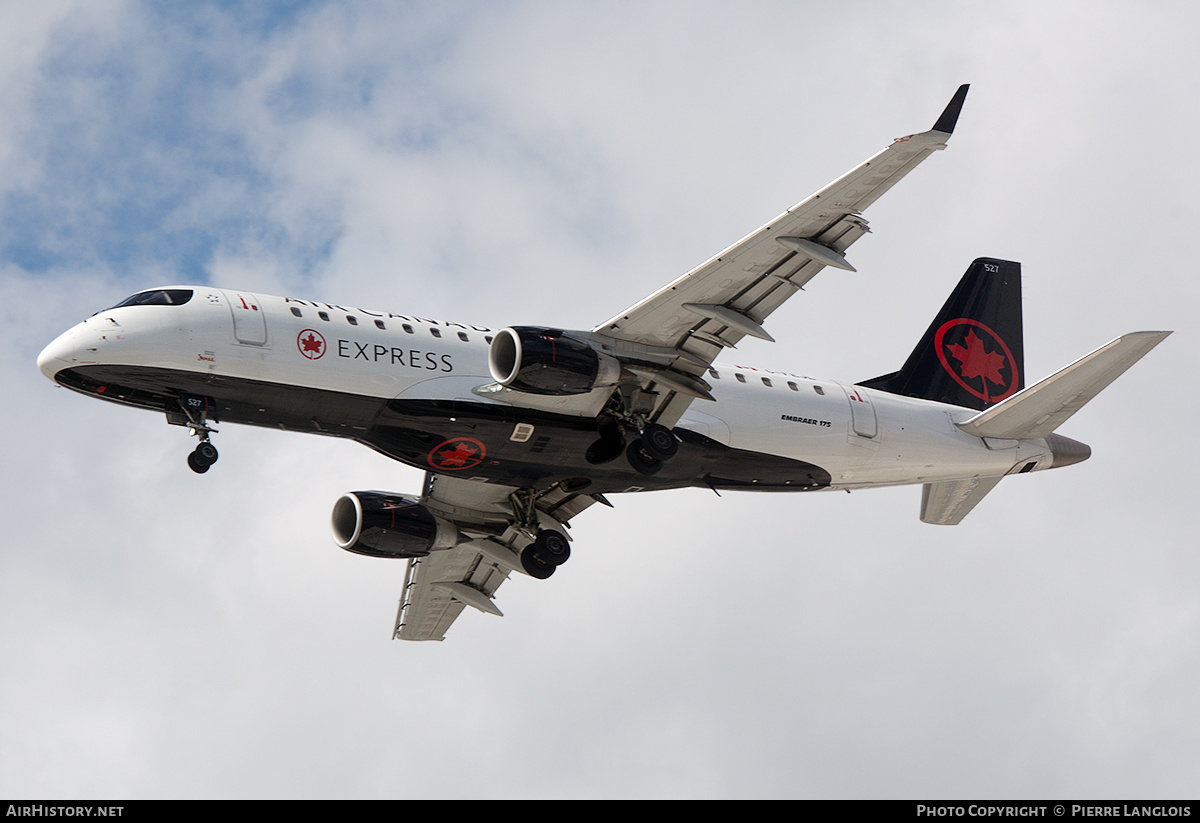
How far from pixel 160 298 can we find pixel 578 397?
972 cm

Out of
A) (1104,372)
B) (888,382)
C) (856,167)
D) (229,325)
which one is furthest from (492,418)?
(1104,372)

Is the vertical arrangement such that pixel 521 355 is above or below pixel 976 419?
below

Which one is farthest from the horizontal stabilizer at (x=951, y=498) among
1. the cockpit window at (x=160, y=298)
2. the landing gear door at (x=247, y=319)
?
the cockpit window at (x=160, y=298)

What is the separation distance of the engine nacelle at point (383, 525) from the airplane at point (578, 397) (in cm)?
6

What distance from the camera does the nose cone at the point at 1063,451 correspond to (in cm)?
3756

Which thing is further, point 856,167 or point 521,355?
point 521,355

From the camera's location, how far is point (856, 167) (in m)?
27.1

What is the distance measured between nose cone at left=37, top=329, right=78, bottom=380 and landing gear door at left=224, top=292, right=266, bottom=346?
3.34 meters

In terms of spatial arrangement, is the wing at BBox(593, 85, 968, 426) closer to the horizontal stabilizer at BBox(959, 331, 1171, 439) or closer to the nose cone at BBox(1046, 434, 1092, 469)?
the horizontal stabilizer at BBox(959, 331, 1171, 439)

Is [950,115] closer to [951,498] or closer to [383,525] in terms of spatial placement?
[951,498]

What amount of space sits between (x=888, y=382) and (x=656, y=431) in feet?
30.3

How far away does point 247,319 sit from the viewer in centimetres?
2966

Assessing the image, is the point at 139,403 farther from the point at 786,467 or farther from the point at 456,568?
the point at 786,467
